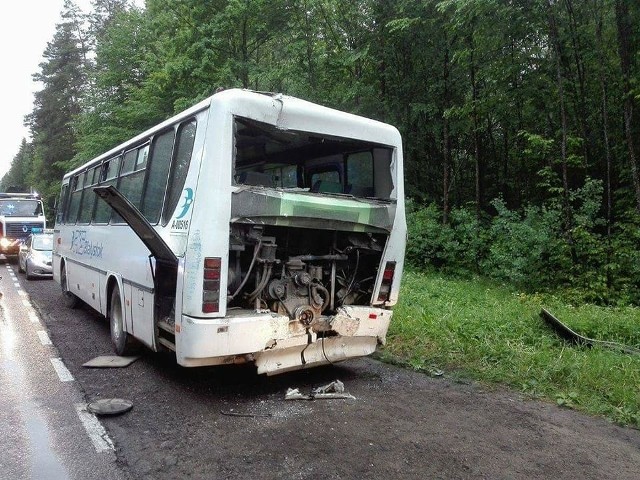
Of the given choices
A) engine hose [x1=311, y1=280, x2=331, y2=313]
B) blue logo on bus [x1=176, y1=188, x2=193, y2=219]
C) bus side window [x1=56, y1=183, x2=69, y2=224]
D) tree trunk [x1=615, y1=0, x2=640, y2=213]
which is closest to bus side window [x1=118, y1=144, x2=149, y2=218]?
blue logo on bus [x1=176, y1=188, x2=193, y2=219]

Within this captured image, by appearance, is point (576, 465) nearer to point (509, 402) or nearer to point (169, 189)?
point (509, 402)

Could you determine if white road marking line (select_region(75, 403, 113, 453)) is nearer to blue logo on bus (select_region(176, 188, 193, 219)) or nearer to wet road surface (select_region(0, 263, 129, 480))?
wet road surface (select_region(0, 263, 129, 480))

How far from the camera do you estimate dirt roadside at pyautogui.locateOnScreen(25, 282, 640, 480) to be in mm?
3922

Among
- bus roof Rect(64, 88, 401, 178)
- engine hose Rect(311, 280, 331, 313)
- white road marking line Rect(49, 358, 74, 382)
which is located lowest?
white road marking line Rect(49, 358, 74, 382)

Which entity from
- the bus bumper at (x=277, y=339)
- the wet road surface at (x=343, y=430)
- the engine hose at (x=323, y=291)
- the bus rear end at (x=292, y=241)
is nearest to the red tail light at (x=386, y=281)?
the bus rear end at (x=292, y=241)

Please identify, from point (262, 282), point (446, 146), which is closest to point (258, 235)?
point (262, 282)

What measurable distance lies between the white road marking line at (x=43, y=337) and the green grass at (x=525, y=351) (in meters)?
5.00

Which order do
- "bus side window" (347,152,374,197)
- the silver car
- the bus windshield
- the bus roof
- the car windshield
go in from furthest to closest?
the bus windshield
the car windshield
the silver car
"bus side window" (347,152,374,197)
the bus roof

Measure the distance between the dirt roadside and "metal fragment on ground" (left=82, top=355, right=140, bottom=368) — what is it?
163 millimetres

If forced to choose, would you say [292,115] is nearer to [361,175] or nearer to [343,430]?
[361,175]

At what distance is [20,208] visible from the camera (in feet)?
78.2

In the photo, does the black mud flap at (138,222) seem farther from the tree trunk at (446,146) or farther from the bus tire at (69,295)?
the tree trunk at (446,146)

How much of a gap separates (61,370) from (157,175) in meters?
2.69

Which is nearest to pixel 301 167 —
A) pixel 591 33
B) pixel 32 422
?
pixel 32 422
